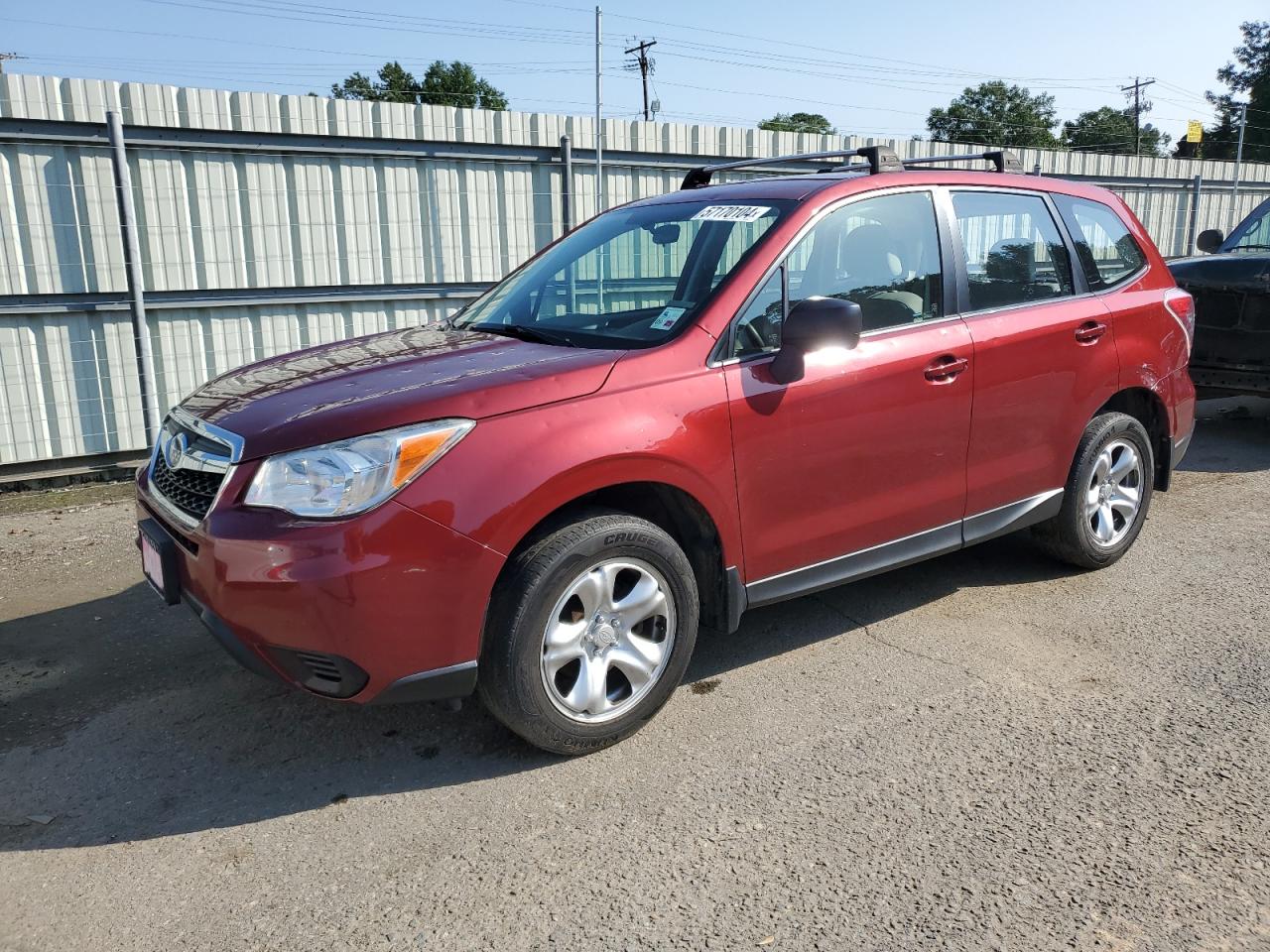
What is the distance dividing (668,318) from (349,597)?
58.6 inches

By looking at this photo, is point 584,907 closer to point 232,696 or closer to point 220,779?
point 220,779

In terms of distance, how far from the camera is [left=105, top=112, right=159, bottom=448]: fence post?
22.9 ft

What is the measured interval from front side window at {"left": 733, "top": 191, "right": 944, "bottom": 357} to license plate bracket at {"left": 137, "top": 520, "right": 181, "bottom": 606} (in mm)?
1994

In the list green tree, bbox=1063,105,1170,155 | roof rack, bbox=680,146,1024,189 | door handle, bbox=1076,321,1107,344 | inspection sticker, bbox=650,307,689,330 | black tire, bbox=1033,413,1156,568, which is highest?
green tree, bbox=1063,105,1170,155

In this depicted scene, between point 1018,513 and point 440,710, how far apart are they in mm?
2646

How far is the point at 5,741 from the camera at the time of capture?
3.51m

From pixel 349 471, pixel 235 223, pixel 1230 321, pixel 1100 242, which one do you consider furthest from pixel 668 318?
pixel 1230 321

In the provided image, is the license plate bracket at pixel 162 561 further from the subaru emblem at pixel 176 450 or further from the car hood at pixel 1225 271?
the car hood at pixel 1225 271

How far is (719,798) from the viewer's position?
9.94 ft

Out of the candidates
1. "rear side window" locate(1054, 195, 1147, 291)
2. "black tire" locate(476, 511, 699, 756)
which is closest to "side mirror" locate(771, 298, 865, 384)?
"black tire" locate(476, 511, 699, 756)

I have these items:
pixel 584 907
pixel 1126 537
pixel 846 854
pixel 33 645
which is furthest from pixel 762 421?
pixel 33 645

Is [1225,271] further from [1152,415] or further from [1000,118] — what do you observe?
[1000,118]

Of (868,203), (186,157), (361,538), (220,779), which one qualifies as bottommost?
(220,779)

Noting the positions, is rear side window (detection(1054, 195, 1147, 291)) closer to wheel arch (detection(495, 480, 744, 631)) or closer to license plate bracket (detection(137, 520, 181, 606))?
wheel arch (detection(495, 480, 744, 631))
